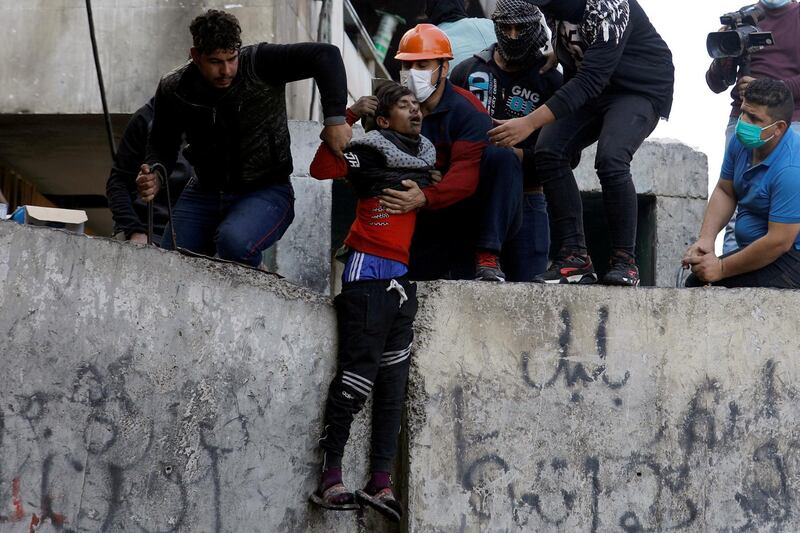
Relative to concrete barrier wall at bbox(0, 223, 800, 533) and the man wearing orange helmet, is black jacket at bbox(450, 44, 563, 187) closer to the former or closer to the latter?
the man wearing orange helmet

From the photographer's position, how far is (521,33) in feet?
19.1

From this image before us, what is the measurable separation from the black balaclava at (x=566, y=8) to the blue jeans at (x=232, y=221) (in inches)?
55.5

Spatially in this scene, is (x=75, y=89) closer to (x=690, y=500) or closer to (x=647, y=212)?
(x=647, y=212)

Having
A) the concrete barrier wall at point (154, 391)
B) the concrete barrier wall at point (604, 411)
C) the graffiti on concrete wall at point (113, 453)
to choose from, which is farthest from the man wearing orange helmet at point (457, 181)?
the graffiti on concrete wall at point (113, 453)

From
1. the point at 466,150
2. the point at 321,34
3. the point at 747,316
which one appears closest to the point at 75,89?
the point at 321,34

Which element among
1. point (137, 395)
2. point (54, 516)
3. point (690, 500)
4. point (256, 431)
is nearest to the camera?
point (54, 516)

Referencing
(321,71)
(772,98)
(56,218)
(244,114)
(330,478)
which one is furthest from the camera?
(772,98)

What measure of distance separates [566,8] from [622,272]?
1209mm

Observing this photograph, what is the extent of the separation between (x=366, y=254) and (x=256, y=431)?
2.76 ft

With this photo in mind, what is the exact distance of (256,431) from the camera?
4742mm

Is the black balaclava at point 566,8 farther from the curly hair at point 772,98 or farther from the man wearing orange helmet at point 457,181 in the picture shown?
the curly hair at point 772,98

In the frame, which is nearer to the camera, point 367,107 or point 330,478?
point 330,478

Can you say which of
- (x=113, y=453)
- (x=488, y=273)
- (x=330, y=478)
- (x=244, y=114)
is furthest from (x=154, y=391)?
(x=488, y=273)

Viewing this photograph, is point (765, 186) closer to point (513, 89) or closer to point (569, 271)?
point (569, 271)
